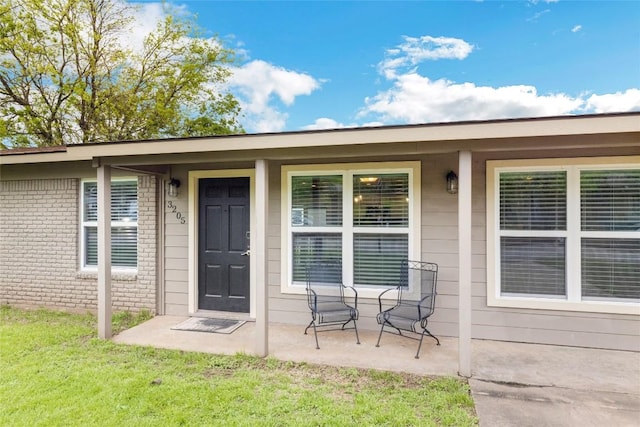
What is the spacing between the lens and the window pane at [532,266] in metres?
3.80


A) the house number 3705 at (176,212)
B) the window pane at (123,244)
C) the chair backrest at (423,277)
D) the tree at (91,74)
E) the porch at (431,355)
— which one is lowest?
the porch at (431,355)

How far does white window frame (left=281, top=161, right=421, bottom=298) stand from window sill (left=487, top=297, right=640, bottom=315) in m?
0.99

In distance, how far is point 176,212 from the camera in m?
4.88

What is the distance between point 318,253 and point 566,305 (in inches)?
115

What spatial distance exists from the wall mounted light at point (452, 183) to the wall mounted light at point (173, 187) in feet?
12.2

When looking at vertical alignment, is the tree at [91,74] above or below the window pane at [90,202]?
above

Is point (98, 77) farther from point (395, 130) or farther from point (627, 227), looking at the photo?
point (627, 227)

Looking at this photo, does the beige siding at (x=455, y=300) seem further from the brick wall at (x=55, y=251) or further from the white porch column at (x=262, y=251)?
the brick wall at (x=55, y=251)

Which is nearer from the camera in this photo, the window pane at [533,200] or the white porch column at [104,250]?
the window pane at [533,200]

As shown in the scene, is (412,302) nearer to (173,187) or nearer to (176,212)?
(176,212)

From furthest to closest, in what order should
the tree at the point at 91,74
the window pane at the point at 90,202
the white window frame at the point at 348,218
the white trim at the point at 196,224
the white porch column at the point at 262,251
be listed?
1. the tree at the point at 91,74
2. the window pane at the point at 90,202
3. the white trim at the point at 196,224
4. the white window frame at the point at 348,218
5. the white porch column at the point at 262,251

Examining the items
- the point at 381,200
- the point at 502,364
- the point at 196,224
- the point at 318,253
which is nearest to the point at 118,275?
the point at 196,224

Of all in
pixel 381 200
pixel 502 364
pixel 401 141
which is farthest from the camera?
pixel 381 200

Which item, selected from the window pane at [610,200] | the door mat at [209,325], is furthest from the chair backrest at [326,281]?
the window pane at [610,200]
